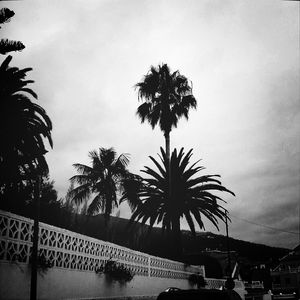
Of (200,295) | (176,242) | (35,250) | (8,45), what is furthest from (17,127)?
(176,242)

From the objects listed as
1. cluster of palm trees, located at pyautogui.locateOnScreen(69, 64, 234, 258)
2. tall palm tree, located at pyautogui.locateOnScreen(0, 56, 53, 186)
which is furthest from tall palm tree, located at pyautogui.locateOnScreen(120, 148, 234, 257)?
tall palm tree, located at pyautogui.locateOnScreen(0, 56, 53, 186)

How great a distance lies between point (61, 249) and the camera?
443 inches

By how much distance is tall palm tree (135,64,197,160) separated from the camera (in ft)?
91.5

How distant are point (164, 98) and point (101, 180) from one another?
8559 mm

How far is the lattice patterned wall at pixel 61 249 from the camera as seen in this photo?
30.0 feet

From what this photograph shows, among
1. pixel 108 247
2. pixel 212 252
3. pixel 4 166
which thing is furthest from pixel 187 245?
pixel 4 166

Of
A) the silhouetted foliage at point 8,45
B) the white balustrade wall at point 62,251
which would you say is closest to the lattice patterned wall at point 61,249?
the white balustrade wall at point 62,251

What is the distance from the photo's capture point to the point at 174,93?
94.5 feet

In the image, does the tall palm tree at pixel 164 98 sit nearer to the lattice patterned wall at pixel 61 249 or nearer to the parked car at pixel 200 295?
the lattice patterned wall at pixel 61 249

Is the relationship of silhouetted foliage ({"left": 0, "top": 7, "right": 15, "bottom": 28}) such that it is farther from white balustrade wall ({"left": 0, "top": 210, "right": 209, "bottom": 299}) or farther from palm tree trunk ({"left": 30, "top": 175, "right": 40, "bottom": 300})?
white balustrade wall ({"left": 0, "top": 210, "right": 209, "bottom": 299})

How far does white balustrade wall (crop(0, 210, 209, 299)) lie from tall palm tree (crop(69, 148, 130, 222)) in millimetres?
8538

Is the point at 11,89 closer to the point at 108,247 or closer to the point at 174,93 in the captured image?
the point at 108,247

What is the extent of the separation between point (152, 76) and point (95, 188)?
34.9 ft

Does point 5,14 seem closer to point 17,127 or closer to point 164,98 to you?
point 17,127
